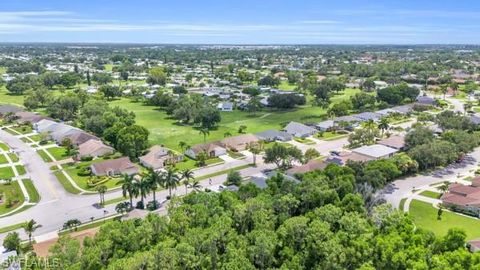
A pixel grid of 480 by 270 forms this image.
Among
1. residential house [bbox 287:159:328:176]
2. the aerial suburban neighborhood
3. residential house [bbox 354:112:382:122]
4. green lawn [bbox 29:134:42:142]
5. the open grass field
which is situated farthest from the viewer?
residential house [bbox 354:112:382:122]

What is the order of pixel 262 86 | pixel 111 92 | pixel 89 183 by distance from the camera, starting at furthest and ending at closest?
pixel 262 86 < pixel 111 92 < pixel 89 183

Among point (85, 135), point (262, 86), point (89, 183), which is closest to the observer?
point (89, 183)

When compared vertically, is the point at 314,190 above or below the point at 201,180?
above

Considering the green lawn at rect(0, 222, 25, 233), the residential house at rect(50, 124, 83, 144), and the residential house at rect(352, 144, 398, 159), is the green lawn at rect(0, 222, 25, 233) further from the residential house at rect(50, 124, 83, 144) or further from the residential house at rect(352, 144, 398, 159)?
the residential house at rect(352, 144, 398, 159)

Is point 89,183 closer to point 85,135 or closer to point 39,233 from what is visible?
point 39,233

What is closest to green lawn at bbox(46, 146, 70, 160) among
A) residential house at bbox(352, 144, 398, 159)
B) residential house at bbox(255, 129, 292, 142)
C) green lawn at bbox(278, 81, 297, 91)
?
residential house at bbox(255, 129, 292, 142)

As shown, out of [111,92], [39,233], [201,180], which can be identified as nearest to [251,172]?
[201,180]

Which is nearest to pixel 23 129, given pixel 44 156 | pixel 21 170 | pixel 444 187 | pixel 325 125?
pixel 44 156

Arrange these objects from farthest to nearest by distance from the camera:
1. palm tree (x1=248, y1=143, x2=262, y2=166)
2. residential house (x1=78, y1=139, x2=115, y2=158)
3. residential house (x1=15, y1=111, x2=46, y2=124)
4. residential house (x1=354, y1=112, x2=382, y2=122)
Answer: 1. residential house (x1=354, y1=112, x2=382, y2=122)
2. residential house (x1=15, y1=111, x2=46, y2=124)
3. residential house (x1=78, y1=139, x2=115, y2=158)
4. palm tree (x1=248, y1=143, x2=262, y2=166)
